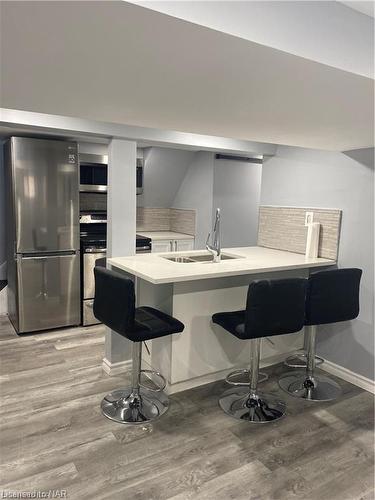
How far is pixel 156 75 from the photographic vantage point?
1291 millimetres

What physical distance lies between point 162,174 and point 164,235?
850 mm

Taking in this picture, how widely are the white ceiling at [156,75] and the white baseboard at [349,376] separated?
2.00 m

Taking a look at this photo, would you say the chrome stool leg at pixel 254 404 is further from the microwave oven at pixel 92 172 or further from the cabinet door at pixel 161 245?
the microwave oven at pixel 92 172

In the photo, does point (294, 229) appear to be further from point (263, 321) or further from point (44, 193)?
point (44, 193)

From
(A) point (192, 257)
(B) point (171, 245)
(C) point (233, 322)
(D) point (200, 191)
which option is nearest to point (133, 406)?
(C) point (233, 322)

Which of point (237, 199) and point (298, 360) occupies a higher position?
point (237, 199)

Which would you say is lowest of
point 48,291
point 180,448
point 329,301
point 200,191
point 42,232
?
point 180,448

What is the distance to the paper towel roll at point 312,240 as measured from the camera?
3.32m

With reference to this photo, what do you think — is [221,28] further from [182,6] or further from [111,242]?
[111,242]

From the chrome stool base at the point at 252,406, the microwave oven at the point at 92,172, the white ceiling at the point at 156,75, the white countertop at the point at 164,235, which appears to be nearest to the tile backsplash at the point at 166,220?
the white countertop at the point at 164,235

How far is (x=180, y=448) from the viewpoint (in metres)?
2.27

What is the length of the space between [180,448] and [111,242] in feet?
5.26

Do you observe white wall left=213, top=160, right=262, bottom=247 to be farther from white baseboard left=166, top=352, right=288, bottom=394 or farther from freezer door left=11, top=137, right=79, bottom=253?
white baseboard left=166, top=352, right=288, bottom=394

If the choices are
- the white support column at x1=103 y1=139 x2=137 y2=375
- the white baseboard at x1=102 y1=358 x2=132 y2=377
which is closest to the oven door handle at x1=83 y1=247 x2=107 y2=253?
the white support column at x1=103 y1=139 x2=137 y2=375
